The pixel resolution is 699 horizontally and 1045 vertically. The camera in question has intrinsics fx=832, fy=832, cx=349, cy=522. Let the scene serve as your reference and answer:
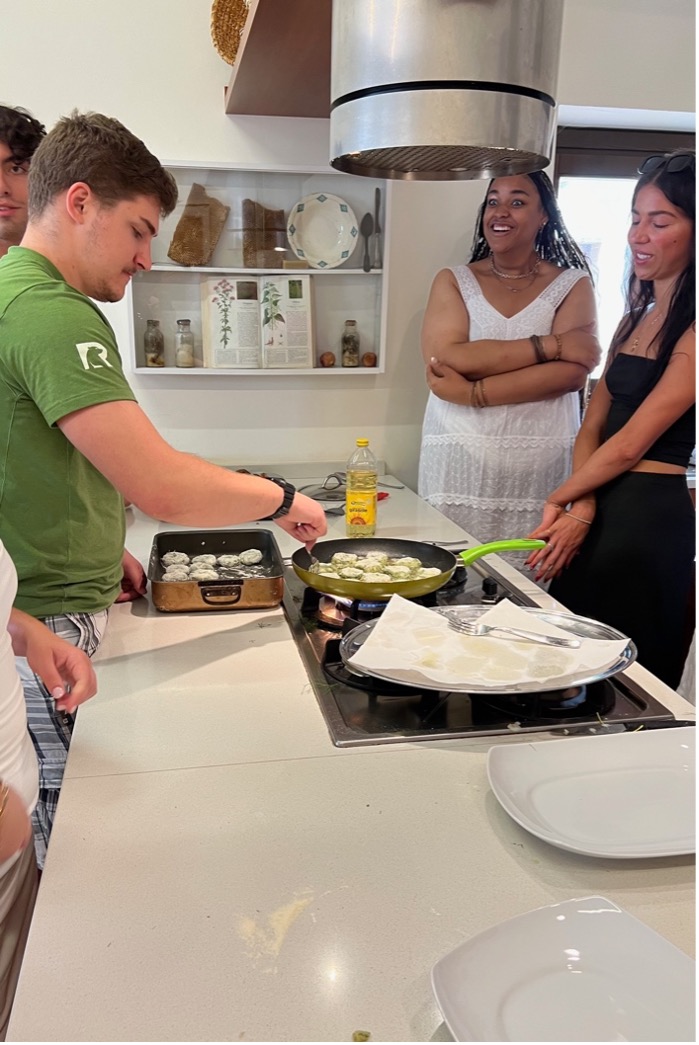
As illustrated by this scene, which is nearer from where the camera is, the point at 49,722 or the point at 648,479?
the point at 49,722

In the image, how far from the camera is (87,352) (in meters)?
1.16

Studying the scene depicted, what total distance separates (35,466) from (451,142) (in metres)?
0.76

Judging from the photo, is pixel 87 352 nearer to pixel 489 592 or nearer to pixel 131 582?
pixel 131 582

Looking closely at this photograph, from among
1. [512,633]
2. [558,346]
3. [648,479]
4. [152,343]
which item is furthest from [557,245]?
[512,633]

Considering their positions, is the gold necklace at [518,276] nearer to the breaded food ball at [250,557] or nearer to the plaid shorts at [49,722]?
the breaded food ball at [250,557]

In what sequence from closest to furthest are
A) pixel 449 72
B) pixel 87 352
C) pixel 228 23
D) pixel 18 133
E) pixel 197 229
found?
pixel 449 72 → pixel 87 352 → pixel 18 133 → pixel 228 23 → pixel 197 229

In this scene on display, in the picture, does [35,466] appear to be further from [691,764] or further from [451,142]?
[691,764]

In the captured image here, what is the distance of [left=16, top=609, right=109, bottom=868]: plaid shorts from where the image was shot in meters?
1.29

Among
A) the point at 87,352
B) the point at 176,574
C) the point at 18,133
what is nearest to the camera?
the point at 87,352

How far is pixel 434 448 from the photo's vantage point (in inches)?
98.9

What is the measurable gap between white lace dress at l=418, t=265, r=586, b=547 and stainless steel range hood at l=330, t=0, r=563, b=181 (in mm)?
1272

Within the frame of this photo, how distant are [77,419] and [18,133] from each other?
1015mm

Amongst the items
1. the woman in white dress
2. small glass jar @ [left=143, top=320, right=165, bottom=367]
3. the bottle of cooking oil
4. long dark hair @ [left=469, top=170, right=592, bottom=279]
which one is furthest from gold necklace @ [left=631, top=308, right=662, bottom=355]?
small glass jar @ [left=143, top=320, right=165, bottom=367]

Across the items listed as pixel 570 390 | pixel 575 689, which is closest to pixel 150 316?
pixel 570 390
